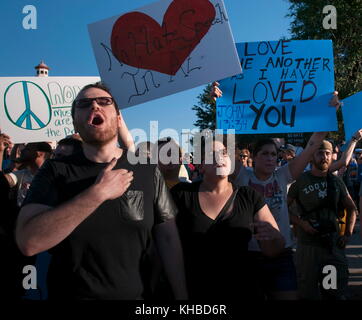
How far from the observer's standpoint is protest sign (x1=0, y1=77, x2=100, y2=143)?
14.0ft

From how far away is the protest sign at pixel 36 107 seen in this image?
4.28 metres

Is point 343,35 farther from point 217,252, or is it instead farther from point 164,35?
point 217,252

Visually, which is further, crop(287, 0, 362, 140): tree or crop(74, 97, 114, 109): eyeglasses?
crop(287, 0, 362, 140): tree

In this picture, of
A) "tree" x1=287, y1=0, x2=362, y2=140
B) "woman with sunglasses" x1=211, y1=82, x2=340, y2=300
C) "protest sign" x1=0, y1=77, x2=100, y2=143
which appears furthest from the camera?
"tree" x1=287, y1=0, x2=362, y2=140

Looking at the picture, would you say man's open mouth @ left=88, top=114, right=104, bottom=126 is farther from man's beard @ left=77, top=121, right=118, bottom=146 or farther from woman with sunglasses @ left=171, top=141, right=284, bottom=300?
woman with sunglasses @ left=171, top=141, right=284, bottom=300

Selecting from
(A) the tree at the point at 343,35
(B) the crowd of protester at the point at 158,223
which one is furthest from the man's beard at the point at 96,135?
(A) the tree at the point at 343,35

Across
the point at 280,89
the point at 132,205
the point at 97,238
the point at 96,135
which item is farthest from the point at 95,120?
the point at 280,89

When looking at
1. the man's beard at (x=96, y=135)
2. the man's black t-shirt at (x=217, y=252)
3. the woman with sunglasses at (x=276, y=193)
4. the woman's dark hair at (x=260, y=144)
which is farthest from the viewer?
the woman's dark hair at (x=260, y=144)

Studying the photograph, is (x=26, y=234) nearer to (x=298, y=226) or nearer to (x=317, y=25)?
(x=298, y=226)

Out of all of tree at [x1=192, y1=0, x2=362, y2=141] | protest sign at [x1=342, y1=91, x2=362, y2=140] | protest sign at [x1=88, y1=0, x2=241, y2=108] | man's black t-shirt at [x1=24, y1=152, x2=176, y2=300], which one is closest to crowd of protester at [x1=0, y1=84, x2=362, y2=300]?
man's black t-shirt at [x1=24, y1=152, x2=176, y2=300]

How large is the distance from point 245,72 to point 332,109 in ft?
3.00

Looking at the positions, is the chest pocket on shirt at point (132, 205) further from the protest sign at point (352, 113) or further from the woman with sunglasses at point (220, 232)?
the protest sign at point (352, 113)

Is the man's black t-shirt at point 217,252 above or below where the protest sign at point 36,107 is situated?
below

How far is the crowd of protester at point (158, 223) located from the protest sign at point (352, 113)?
210 mm
